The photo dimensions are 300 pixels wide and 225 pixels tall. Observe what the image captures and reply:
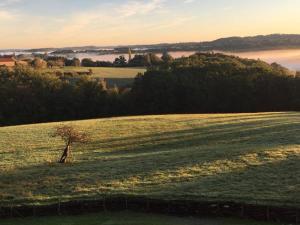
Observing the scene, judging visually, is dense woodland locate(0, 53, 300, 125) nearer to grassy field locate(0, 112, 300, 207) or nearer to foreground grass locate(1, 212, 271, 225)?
grassy field locate(0, 112, 300, 207)

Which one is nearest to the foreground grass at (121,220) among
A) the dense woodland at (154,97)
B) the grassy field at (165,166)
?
the grassy field at (165,166)

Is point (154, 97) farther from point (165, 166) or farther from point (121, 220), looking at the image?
point (121, 220)

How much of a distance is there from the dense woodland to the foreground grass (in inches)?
2316

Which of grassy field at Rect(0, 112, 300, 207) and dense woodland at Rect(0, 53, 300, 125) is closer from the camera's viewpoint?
grassy field at Rect(0, 112, 300, 207)

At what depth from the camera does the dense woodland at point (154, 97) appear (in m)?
76.8

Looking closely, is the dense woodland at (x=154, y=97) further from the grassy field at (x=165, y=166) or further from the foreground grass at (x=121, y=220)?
the foreground grass at (x=121, y=220)

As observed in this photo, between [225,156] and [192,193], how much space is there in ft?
22.0

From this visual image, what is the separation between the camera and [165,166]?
23438 mm

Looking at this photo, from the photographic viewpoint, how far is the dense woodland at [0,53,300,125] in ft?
252

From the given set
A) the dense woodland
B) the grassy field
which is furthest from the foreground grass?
the dense woodland

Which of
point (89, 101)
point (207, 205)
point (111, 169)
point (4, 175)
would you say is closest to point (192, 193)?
point (207, 205)

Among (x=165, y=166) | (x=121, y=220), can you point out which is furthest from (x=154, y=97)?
(x=121, y=220)

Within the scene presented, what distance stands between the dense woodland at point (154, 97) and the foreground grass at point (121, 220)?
193 feet

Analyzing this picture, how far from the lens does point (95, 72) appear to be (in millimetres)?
137500
